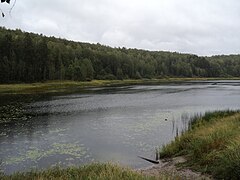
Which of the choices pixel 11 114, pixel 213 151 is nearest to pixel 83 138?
pixel 213 151

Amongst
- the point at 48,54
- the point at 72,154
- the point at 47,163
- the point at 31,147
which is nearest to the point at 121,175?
the point at 47,163

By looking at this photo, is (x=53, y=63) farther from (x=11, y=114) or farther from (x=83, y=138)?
(x=83, y=138)

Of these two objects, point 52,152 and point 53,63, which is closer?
point 52,152

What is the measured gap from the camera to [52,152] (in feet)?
71.1

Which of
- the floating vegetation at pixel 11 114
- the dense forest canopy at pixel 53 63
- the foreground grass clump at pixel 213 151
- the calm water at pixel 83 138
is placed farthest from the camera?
the dense forest canopy at pixel 53 63

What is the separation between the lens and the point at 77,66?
119312mm

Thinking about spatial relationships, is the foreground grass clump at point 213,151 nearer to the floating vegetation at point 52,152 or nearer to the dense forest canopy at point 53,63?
the floating vegetation at point 52,152

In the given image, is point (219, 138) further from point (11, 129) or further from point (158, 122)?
point (11, 129)

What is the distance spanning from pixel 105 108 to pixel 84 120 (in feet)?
34.3

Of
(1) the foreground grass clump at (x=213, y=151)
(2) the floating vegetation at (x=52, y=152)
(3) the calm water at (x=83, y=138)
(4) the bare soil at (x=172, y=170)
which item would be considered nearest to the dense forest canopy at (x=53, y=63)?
(3) the calm water at (x=83, y=138)

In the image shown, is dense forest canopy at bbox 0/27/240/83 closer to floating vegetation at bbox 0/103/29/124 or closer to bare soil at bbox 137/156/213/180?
floating vegetation at bbox 0/103/29/124

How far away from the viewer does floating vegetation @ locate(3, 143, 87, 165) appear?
19947mm

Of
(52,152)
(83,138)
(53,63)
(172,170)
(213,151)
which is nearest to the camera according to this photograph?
(172,170)

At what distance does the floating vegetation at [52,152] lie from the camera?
1995cm
